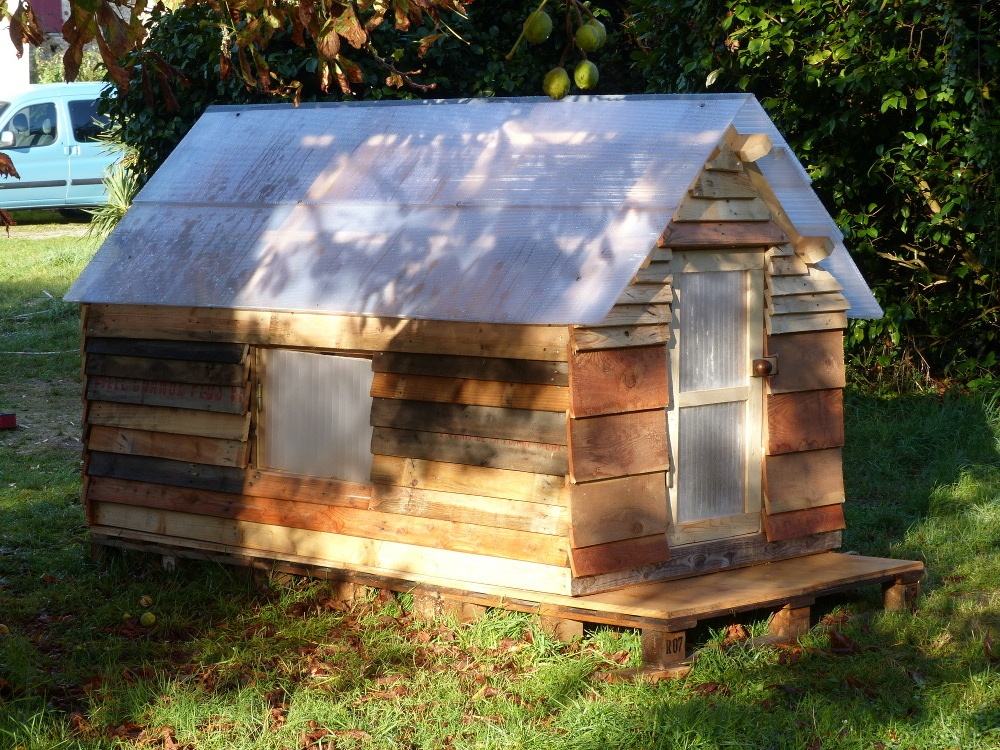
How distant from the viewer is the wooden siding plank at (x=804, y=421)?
22.2ft

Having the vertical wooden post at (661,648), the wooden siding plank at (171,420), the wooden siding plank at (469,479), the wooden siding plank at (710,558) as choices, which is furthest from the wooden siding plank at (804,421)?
the wooden siding plank at (171,420)

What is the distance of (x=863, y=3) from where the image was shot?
9984mm

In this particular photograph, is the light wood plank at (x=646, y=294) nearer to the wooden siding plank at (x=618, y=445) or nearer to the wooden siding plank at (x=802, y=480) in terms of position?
the wooden siding plank at (x=618, y=445)

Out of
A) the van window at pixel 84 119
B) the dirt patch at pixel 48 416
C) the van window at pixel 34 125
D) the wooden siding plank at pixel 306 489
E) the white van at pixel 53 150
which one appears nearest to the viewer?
the wooden siding plank at pixel 306 489

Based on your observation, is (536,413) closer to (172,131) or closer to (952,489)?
(952,489)

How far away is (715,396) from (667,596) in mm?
1137

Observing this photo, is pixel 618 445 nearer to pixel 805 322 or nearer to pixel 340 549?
pixel 805 322

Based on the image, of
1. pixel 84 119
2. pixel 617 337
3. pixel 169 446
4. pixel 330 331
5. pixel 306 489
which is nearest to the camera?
pixel 617 337

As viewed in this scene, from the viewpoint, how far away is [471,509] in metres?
6.25

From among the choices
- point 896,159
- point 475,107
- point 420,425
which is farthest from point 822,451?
point 896,159

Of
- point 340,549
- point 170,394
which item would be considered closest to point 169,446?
point 170,394

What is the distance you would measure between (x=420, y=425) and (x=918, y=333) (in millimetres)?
6326

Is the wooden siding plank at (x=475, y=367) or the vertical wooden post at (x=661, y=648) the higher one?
the wooden siding plank at (x=475, y=367)

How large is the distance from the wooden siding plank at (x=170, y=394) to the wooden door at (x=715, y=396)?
245 centimetres
